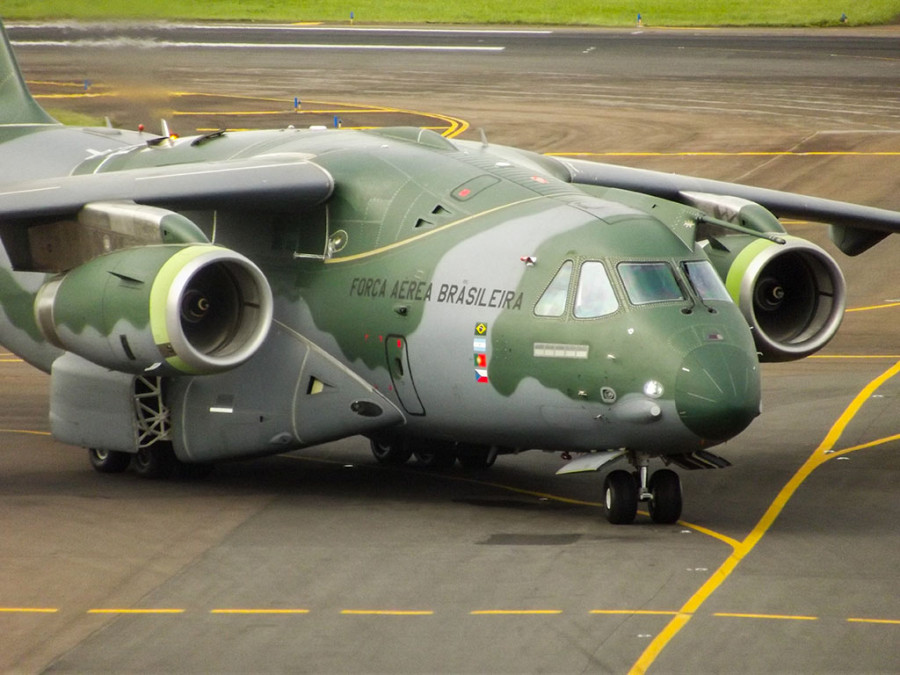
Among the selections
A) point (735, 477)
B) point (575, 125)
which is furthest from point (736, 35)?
point (735, 477)

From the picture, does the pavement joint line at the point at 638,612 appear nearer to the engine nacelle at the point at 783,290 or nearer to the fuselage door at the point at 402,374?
the fuselage door at the point at 402,374

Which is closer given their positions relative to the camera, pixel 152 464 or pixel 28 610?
pixel 28 610

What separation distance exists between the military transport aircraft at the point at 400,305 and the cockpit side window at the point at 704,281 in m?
0.03

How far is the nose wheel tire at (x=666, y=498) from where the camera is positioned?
2005cm

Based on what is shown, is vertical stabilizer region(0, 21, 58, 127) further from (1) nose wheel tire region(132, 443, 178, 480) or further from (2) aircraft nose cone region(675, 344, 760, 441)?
(2) aircraft nose cone region(675, 344, 760, 441)

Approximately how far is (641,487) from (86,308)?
7355 millimetres

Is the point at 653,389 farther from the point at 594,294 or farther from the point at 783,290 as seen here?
the point at 783,290

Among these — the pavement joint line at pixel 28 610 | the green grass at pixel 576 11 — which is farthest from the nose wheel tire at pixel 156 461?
the green grass at pixel 576 11

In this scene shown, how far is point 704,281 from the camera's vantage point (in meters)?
20.2

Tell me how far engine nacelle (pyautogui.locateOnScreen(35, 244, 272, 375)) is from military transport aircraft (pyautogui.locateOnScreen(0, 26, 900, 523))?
34 mm

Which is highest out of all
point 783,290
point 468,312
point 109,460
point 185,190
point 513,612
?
point 185,190

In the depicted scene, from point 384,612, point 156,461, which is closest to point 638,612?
point 384,612

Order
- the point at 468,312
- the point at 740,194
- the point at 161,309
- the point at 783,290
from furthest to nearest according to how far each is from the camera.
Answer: the point at 740,194
the point at 783,290
the point at 468,312
the point at 161,309

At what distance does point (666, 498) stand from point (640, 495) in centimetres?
32
